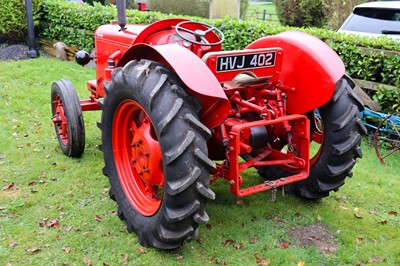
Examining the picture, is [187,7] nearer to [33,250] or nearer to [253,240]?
[253,240]

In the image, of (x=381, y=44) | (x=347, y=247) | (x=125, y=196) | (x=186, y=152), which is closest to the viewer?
(x=186, y=152)

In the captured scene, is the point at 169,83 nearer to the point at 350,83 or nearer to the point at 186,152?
the point at 186,152

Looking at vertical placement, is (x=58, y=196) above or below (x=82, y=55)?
below

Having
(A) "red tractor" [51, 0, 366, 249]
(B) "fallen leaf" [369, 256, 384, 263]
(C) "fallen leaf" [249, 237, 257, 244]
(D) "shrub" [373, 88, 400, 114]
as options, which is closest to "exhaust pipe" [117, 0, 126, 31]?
(A) "red tractor" [51, 0, 366, 249]

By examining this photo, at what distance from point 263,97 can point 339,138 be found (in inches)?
27.0

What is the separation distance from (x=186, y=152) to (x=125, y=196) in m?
1.03

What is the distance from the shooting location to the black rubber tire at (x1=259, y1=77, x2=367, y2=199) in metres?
3.42

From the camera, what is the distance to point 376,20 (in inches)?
283

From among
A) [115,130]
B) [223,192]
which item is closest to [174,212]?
[115,130]

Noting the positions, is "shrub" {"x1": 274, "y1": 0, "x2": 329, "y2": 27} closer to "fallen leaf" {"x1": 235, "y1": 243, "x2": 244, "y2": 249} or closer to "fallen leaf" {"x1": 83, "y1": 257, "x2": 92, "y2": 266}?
"fallen leaf" {"x1": 235, "y1": 243, "x2": 244, "y2": 249}

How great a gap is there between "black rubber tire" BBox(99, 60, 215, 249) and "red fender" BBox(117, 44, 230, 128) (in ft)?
0.36

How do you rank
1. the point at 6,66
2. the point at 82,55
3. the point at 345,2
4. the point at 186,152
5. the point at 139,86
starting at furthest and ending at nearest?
1. the point at 345,2
2. the point at 6,66
3. the point at 82,55
4. the point at 139,86
5. the point at 186,152

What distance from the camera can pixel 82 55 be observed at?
492 centimetres

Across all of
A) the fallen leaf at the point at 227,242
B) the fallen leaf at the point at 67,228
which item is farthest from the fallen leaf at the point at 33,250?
the fallen leaf at the point at 227,242
